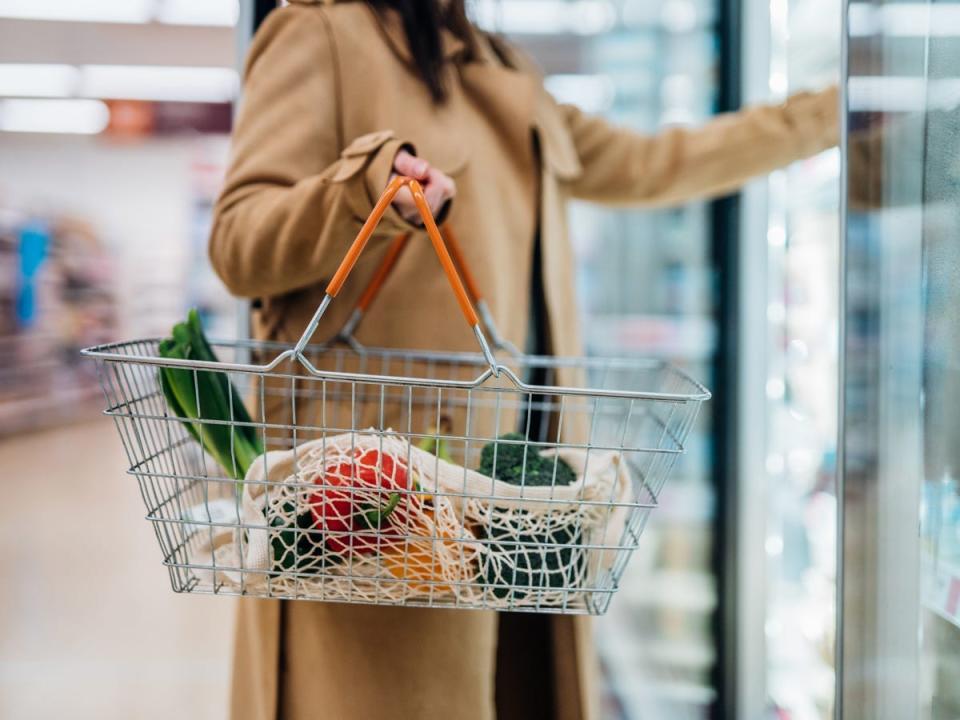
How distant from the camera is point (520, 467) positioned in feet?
2.87

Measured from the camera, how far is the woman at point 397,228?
100cm

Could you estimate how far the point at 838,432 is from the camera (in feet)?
3.43

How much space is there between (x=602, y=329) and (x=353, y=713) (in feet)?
8.04

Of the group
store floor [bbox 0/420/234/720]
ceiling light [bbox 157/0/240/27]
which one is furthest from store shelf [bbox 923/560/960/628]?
ceiling light [bbox 157/0/240/27]

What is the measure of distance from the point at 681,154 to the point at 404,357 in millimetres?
735

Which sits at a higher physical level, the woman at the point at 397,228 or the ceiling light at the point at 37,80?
the ceiling light at the point at 37,80

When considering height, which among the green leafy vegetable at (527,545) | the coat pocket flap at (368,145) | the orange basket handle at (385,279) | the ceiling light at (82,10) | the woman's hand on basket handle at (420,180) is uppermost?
the ceiling light at (82,10)

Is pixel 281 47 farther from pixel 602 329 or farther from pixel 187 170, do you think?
pixel 187 170

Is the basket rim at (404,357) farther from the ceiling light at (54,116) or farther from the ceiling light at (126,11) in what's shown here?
the ceiling light at (54,116)

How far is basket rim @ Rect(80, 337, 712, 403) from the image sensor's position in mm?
716

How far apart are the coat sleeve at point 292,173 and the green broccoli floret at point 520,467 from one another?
0.87ft

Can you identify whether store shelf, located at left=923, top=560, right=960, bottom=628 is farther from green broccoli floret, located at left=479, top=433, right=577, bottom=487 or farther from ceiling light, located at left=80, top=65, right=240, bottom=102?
ceiling light, located at left=80, top=65, right=240, bottom=102

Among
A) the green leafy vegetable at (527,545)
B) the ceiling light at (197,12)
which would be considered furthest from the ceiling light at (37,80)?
the green leafy vegetable at (527,545)

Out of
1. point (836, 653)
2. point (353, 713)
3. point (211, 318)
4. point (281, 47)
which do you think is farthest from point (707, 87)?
point (211, 318)
